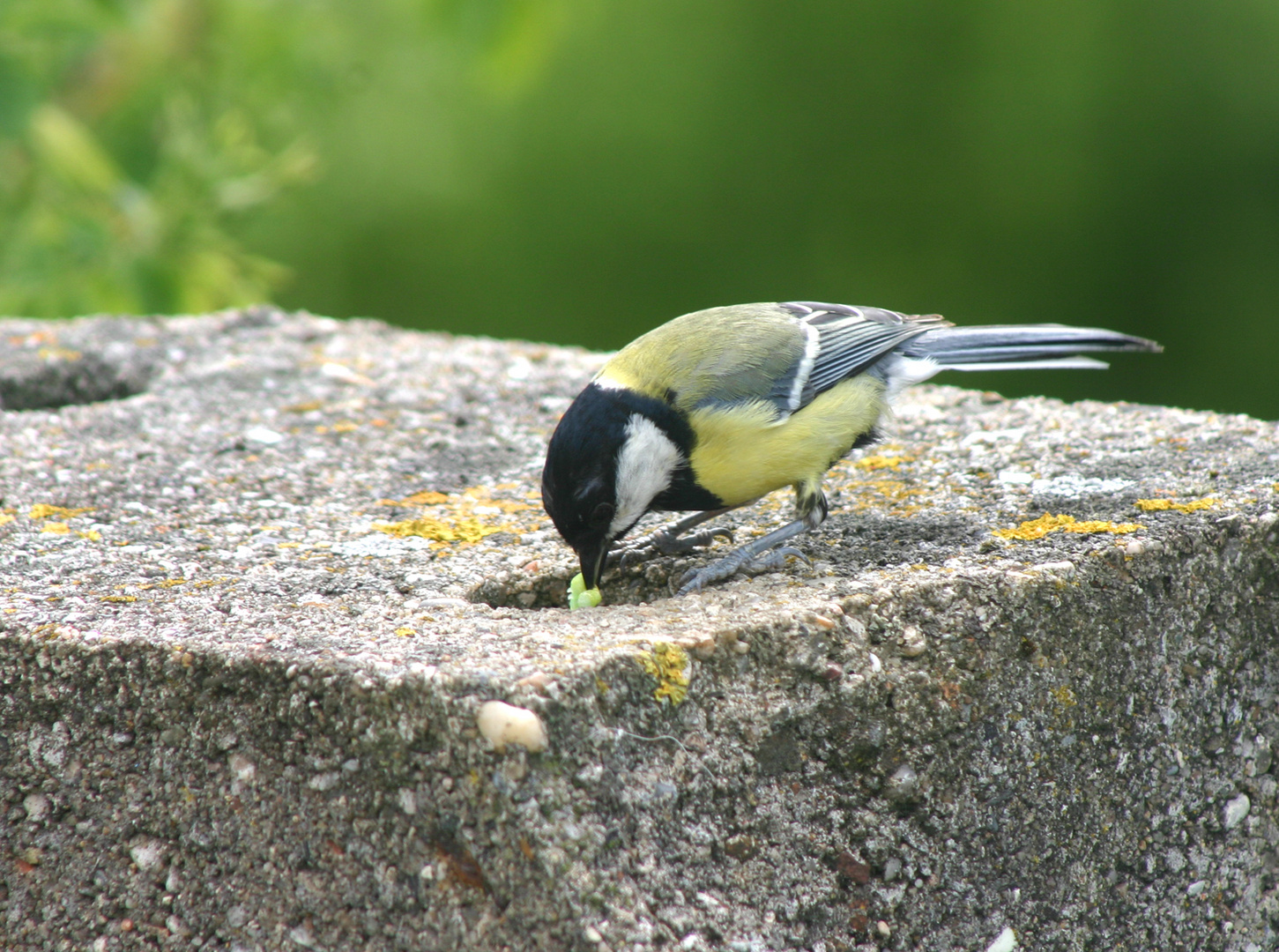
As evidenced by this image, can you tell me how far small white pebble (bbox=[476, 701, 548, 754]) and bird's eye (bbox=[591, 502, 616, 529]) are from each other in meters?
0.53

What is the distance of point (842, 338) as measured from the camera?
94.0 inches

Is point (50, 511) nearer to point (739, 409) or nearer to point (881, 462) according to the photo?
point (739, 409)

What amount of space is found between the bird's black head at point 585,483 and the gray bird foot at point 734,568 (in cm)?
15

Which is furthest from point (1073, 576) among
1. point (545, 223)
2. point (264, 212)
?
point (545, 223)

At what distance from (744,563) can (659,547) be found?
0.26 metres

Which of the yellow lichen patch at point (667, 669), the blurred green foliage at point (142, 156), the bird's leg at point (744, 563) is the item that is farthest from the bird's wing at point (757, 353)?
the blurred green foliage at point (142, 156)

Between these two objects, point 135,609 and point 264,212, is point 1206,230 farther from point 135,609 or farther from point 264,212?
point 135,609

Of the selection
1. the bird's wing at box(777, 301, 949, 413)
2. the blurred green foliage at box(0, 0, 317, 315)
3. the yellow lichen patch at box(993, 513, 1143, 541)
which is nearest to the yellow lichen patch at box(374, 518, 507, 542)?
the bird's wing at box(777, 301, 949, 413)

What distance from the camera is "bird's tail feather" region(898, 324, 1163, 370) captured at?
7.90 ft

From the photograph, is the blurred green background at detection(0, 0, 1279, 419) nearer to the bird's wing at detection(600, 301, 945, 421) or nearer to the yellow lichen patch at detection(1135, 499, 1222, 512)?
the bird's wing at detection(600, 301, 945, 421)

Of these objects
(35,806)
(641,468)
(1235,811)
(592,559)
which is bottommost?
(35,806)

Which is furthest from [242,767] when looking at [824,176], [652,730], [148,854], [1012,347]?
[824,176]

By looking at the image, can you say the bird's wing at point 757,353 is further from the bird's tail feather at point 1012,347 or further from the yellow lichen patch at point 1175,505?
the yellow lichen patch at point 1175,505

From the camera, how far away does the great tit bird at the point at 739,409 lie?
1.91 metres
